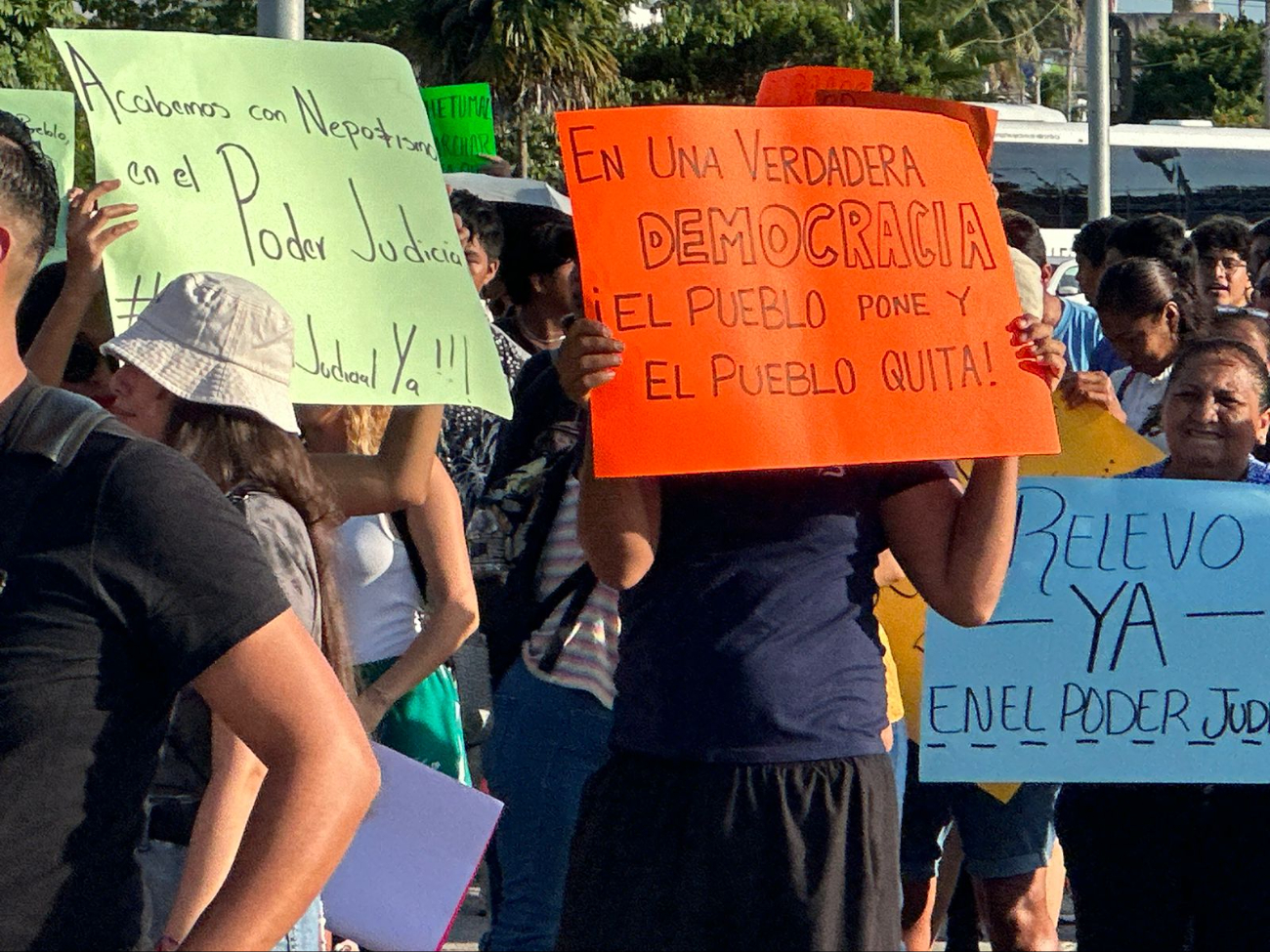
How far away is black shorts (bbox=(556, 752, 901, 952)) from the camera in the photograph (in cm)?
273

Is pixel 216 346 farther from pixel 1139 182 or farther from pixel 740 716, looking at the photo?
pixel 1139 182

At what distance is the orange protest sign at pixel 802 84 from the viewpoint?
10.4 ft

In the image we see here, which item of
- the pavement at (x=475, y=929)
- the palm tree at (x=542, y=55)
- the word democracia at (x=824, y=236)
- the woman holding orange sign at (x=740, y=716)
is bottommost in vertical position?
the palm tree at (x=542, y=55)

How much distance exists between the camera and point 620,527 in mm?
2809

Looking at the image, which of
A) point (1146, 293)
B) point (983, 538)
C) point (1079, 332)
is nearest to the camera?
point (983, 538)

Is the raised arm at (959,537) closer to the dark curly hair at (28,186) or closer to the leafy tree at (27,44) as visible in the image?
the dark curly hair at (28,186)

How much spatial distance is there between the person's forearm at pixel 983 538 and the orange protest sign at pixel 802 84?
635 millimetres

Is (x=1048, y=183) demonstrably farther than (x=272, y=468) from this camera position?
Yes

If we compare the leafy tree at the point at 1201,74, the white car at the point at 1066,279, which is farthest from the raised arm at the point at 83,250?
the leafy tree at the point at 1201,74

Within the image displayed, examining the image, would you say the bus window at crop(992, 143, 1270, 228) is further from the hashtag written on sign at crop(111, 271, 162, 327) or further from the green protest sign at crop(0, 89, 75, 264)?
the hashtag written on sign at crop(111, 271, 162, 327)

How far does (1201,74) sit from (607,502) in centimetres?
5841

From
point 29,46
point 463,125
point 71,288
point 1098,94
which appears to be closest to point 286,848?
point 71,288

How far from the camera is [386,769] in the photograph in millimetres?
2840

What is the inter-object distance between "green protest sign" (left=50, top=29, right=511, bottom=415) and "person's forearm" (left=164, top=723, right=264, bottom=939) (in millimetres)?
955
